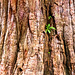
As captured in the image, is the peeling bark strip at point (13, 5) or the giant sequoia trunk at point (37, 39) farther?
the peeling bark strip at point (13, 5)

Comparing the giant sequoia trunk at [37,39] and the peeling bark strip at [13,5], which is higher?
the peeling bark strip at [13,5]

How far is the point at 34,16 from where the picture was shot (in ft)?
9.14

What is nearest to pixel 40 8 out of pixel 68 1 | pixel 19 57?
pixel 68 1

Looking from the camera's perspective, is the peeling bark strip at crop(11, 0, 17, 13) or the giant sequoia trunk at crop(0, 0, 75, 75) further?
the peeling bark strip at crop(11, 0, 17, 13)

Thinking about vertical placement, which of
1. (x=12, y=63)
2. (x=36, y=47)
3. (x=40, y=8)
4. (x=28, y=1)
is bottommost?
(x=12, y=63)

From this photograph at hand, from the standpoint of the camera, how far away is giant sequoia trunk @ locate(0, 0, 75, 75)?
2684mm

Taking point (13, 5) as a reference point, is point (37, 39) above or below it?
below

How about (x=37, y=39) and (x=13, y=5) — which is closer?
(x=37, y=39)

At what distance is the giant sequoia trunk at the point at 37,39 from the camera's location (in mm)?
2684

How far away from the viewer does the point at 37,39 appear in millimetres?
2734

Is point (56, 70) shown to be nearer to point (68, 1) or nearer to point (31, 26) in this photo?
point (31, 26)

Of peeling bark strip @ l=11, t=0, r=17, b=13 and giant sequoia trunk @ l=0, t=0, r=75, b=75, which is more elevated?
peeling bark strip @ l=11, t=0, r=17, b=13

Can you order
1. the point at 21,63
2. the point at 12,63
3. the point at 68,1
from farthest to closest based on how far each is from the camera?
the point at 68,1 → the point at 12,63 → the point at 21,63

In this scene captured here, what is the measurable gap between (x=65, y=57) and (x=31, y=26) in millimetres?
1441
